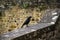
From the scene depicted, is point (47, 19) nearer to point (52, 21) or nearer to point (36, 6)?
point (52, 21)

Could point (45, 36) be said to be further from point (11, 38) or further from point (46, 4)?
point (46, 4)

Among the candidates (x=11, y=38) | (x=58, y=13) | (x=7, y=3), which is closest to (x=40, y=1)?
(x=7, y=3)

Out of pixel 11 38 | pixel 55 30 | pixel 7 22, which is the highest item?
pixel 11 38

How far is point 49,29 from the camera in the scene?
16.8 ft

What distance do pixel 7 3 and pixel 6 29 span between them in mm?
2300

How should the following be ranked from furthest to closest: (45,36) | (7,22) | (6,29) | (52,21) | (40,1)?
(40,1) < (7,22) < (6,29) < (52,21) < (45,36)

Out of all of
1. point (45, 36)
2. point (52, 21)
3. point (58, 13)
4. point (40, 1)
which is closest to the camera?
point (45, 36)

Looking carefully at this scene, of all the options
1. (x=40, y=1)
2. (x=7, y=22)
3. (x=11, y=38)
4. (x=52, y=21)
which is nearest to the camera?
(x=11, y=38)

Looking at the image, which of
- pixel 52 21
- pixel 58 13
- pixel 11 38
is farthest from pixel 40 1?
pixel 11 38

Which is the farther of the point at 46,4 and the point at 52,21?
the point at 46,4

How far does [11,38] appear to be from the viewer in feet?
13.6

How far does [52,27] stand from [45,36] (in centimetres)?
33

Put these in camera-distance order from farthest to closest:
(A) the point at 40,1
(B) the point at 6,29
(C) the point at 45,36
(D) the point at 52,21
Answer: (A) the point at 40,1
(B) the point at 6,29
(D) the point at 52,21
(C) the point at 45,36

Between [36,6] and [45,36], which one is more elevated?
[45,36]
